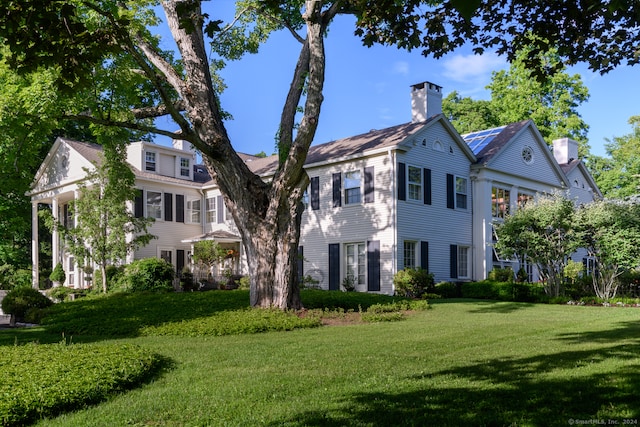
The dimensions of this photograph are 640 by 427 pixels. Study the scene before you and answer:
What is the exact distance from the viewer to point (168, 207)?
2677 cm

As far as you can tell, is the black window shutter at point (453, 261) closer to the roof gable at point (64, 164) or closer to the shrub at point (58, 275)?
the roof gable at point (64, 164)

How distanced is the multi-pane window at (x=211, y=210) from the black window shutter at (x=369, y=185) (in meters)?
9.07

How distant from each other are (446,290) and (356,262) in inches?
136

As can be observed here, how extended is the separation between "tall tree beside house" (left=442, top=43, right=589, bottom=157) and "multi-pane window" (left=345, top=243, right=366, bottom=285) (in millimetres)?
19579

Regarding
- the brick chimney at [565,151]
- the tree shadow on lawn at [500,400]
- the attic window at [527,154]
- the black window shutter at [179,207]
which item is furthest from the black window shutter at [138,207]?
the brick chimney at [565,151]

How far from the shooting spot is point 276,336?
10.2 metres

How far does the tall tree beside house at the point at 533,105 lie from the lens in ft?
121

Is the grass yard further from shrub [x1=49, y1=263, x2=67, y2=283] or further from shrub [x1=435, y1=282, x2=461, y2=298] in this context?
shrub [x1=49, y1=263, x2=67, y2=283]

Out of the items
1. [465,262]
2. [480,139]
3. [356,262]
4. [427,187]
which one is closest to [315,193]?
[356,262]


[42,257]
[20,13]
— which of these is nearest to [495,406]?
[20,13]

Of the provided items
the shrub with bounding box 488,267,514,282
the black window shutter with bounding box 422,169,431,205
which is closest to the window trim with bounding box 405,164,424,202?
the black window shutter with bounding box 422,169,431,205

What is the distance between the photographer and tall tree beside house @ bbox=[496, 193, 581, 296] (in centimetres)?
1912

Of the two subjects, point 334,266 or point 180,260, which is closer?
point 334,266

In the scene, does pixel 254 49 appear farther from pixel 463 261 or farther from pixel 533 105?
pixel 533 105
